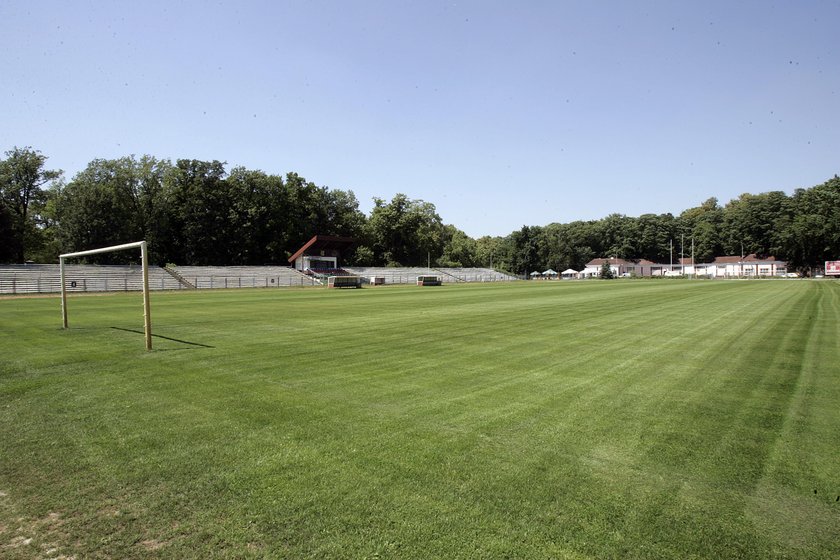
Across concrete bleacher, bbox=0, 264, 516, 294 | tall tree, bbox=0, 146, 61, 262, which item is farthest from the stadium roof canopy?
tall tree, bbox=0, 146, 61, 262

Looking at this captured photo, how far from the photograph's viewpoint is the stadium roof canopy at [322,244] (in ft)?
218

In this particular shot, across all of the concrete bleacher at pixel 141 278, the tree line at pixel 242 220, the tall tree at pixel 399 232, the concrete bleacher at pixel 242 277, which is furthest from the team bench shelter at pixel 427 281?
the tall tree at pixel 399 232

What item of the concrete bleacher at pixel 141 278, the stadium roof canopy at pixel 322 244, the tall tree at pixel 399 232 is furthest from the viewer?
the tall tree at pixel 399 232

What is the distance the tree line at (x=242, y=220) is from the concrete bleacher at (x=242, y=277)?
1313 centimetres

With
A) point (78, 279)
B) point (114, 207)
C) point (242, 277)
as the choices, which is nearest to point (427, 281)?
point (242, 277)

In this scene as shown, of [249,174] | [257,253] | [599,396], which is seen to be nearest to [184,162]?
[249,174]

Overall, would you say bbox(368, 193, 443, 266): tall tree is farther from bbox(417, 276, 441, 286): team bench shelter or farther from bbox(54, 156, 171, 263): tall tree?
bbox(54, 156, 171, 263): tall tree

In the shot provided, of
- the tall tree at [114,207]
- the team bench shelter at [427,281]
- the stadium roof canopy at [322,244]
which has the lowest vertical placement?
the team bench shelter at [427,281]

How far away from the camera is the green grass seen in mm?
3051

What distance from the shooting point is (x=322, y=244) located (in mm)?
67438

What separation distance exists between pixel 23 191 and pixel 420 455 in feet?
265

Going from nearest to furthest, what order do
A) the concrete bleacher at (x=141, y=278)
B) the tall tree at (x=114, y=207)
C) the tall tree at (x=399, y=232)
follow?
the concrete bleacher at (x=141, y=278)
the tall tree at (x=114, y=207)
the tall tree at (x=399, y=232)

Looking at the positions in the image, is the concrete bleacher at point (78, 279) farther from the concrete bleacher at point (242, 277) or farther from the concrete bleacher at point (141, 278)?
the concrete bleacher at point (242, 277)

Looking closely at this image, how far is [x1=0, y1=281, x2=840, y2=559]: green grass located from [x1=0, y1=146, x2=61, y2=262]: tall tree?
6482 centimetres
